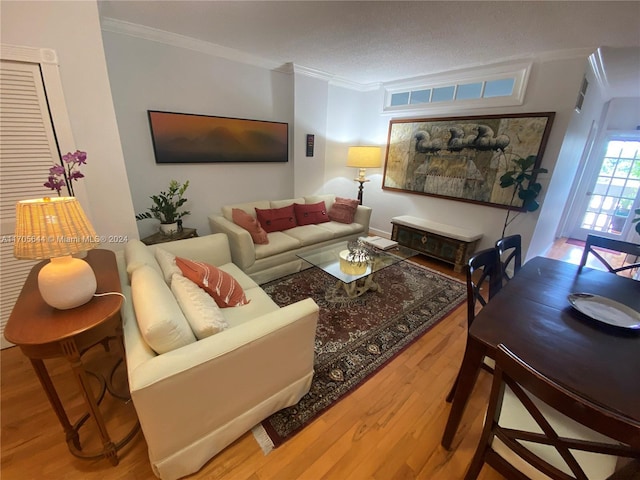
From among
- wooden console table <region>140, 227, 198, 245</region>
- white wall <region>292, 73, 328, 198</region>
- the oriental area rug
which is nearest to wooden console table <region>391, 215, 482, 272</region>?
the oriental area rug

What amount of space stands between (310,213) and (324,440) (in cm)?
267

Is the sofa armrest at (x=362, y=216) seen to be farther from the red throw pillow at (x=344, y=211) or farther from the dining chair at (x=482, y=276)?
the dining chair at (x=482, y=276)

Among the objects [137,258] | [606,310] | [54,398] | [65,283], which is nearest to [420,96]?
[606,310]

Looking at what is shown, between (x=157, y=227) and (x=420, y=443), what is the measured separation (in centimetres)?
332

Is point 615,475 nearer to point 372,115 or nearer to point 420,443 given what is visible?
point 420,443

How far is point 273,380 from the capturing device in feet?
4.64

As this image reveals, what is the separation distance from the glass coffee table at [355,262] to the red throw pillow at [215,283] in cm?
94

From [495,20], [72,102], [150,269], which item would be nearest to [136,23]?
[72,102]

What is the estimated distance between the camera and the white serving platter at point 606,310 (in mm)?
1231

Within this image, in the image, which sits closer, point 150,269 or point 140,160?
point 150,269

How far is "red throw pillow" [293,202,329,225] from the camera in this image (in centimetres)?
359

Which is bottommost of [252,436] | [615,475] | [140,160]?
[252,436]

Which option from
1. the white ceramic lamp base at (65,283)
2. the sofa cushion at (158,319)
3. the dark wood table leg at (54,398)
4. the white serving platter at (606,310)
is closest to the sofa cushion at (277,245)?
the sofa cushion at (158,319)

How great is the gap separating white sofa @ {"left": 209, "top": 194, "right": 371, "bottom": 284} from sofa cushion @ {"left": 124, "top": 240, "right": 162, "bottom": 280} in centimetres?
88
